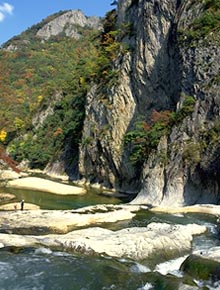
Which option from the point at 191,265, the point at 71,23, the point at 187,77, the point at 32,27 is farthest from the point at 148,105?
the point at 32,27

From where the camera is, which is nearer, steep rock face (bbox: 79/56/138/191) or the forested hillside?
steep rock face (bbox: 79/56/138/191)

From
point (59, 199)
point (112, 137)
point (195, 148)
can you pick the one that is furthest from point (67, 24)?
point (195, 148)

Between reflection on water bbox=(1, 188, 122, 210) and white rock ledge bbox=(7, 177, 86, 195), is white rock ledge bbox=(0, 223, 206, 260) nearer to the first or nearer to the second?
reflection on water bbox=(1, 188, 122, 210)

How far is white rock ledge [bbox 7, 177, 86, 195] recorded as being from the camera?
1736 inches

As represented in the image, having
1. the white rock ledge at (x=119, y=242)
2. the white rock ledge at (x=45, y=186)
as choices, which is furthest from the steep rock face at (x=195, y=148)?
the white rock ledge at (x=119, y=242)

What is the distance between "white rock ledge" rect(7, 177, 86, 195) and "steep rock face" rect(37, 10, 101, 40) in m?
133

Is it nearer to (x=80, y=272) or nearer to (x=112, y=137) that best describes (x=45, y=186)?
(x=112, y=137)

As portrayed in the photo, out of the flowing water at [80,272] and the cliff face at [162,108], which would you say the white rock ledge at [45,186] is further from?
the flowing water at [80,272]

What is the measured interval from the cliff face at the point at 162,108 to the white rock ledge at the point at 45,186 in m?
6.37

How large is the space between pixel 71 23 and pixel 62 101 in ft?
351

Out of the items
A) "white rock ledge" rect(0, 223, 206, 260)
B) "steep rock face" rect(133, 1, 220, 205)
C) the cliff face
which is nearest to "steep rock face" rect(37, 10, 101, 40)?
the cliff face

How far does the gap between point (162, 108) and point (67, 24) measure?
141345mm

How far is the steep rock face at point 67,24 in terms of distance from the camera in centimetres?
17588

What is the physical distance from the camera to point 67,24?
179125 mm
